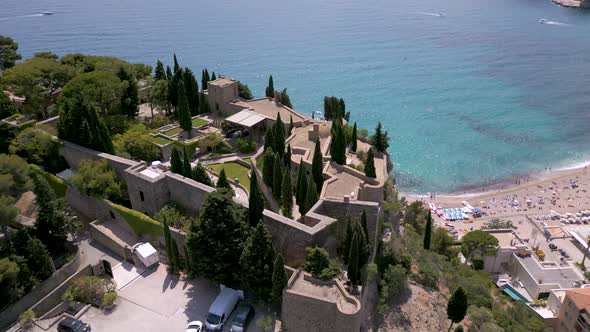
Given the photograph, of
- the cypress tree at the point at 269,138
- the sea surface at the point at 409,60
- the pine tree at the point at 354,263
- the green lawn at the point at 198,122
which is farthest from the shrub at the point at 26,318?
the sea surface at the point at 409,60

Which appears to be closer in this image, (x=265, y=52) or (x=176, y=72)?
(x=176, y=72)

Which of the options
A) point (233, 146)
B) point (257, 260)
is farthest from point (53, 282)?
point (233, 146)

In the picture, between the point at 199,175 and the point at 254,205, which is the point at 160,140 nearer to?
the point at 199,175

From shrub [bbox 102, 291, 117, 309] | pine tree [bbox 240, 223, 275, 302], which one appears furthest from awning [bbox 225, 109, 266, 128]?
shrub [bbox 102, 291, 117, 309]

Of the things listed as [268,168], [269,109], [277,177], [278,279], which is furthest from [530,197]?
[278,279]

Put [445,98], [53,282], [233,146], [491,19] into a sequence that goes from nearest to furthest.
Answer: [53,282] < [233,146] < [445,98] < [491,19]

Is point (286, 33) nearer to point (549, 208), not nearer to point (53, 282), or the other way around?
point (549, 208)
